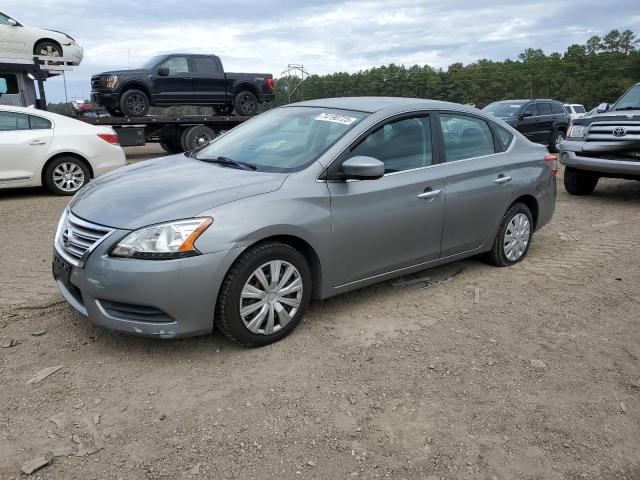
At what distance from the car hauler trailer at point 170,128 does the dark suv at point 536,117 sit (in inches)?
298

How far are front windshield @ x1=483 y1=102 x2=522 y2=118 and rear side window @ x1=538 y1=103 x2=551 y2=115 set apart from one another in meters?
0.87

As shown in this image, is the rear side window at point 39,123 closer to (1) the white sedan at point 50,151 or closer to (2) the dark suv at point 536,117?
(1) the white sedan at point 50,151

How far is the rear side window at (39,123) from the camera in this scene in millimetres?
8530

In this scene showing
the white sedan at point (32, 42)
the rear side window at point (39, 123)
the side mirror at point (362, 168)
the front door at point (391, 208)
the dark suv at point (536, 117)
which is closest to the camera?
the side mirror at point (362, 168)

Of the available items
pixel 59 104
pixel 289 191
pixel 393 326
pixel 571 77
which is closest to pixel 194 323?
pixel 289 191

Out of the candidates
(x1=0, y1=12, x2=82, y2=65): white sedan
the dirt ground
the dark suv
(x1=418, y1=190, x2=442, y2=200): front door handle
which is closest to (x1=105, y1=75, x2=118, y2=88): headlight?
(x1=0, y1=12, x2=82, y2=65): white sedan

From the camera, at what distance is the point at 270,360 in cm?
340

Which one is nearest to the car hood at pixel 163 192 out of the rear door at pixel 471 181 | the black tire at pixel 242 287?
the black tire at pixel 242 287

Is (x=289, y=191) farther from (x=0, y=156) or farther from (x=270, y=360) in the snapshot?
(x=0, y=156)

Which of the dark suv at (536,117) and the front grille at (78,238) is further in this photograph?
the dark suv at (536,117)

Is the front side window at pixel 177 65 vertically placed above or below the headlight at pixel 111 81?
above

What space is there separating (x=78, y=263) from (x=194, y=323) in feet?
2.58

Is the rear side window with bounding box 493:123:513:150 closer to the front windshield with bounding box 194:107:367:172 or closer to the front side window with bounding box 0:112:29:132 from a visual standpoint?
the front windshield with bounding box 194:107:367:172

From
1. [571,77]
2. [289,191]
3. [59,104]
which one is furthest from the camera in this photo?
[571,77]
